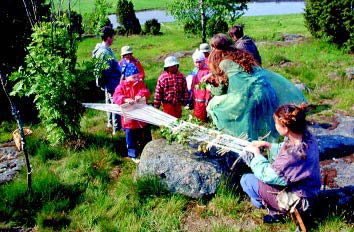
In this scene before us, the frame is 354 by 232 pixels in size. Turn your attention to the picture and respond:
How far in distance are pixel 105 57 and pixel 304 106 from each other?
395 cm

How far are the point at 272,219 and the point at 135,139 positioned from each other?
9.27ft

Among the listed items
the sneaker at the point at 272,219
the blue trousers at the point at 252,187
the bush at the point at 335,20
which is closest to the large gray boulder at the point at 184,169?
the blue trousers at the point at 252,187

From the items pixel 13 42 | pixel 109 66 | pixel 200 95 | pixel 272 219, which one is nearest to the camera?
pixel 272 219

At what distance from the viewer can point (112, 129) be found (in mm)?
7730

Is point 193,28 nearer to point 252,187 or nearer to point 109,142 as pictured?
point 109,142

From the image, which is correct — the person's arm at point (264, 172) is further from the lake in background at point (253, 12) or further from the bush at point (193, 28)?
the lake in background at point (253, 12)

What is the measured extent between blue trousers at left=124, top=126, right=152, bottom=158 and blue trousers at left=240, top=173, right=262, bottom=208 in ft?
7.56

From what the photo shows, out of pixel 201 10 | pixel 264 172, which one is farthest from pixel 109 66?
pixel 201 10

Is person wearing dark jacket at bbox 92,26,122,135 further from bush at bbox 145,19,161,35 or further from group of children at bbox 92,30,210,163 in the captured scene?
bush at bbox 145,19,161,35

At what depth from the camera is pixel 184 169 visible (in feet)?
16.4

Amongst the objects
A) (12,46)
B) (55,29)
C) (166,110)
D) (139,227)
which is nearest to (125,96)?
(166,110)

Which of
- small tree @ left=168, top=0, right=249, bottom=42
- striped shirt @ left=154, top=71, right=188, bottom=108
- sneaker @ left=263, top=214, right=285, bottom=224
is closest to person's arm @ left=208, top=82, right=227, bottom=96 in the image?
striped shirt @ left=154, top=71, right=188, bottom=108

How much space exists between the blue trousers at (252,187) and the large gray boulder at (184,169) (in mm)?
408

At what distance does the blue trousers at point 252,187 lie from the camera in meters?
4.54
